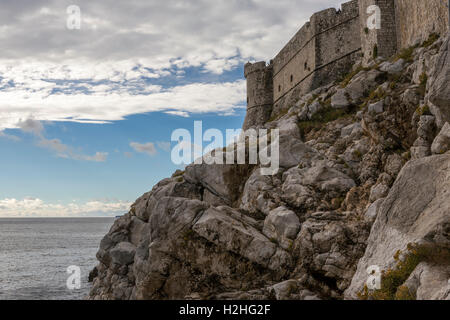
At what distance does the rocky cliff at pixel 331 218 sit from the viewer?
8.51 m

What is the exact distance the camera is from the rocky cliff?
8.51 metres

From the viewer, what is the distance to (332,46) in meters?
32.4

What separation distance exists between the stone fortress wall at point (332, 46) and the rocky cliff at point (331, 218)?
17.5 ft

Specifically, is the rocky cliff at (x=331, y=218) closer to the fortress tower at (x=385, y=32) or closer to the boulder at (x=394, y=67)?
the boulder at (x=394, y=67)

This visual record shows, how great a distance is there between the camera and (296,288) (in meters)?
11.3

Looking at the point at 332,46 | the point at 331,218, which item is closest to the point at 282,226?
the point at 331,218

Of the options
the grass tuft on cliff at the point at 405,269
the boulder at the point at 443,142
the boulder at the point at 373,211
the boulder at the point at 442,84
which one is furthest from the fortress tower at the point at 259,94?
the grass tuft on cliff at the point at 405,269

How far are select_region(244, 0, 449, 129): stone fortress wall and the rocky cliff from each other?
17.5ft

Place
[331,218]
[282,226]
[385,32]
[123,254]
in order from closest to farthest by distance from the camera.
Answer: [331,218]
[282,226]
[123,254]
[385,32]

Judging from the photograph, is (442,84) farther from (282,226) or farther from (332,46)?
(332,46)

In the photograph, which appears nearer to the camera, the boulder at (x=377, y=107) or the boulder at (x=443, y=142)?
the boulder at (x=443, y=142)

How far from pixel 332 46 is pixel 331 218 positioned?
23.6 metres
